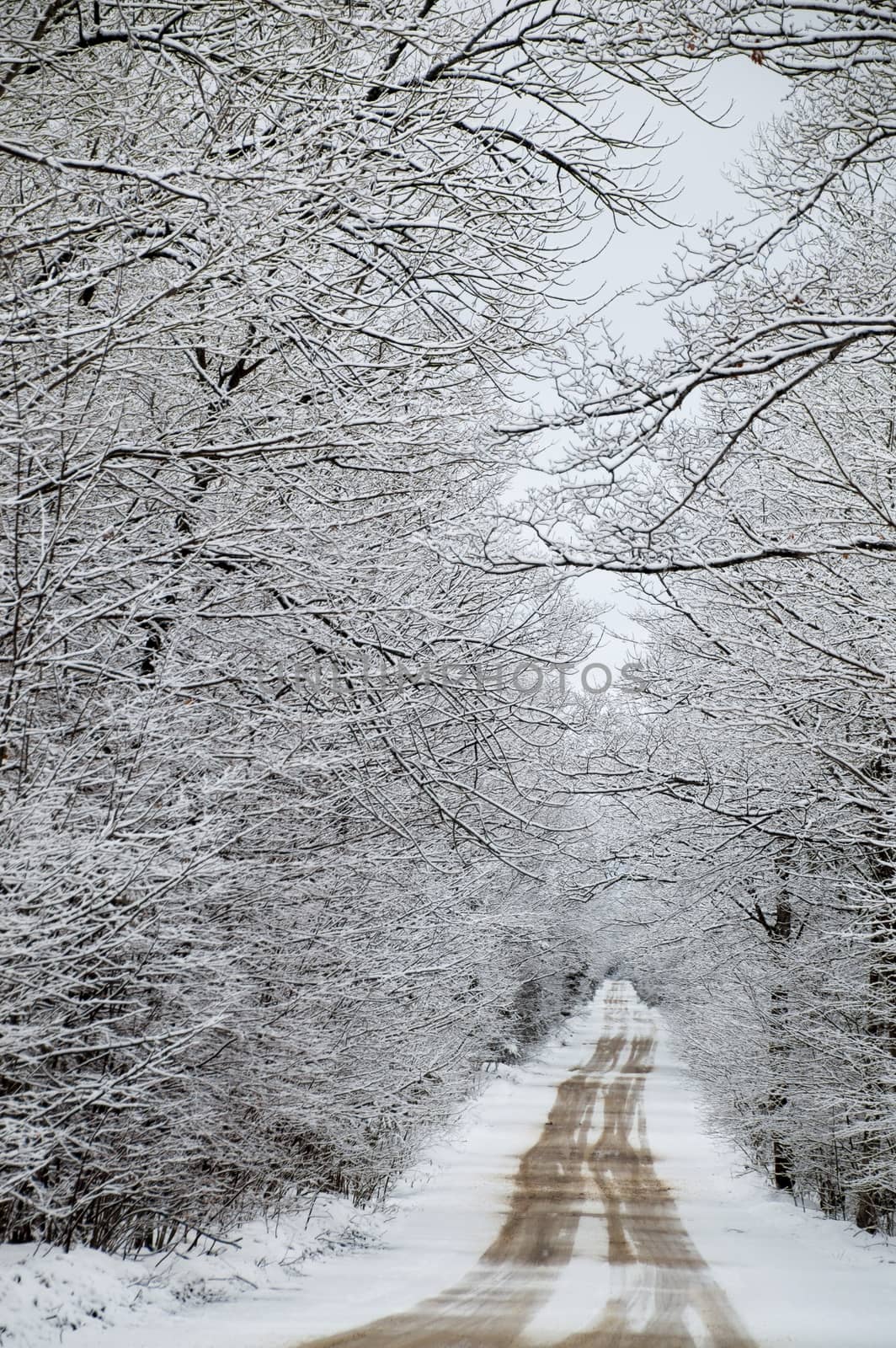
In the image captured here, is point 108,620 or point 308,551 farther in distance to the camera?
point 308,551

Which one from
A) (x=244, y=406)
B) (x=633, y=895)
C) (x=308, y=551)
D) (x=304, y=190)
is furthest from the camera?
(x=633, y=895)

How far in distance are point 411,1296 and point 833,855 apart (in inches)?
218

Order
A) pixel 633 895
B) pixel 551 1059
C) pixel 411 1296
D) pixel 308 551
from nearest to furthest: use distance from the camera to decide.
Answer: pixel 308 551
pixel 411 1296
pixel 633 895
pixel 551 1059

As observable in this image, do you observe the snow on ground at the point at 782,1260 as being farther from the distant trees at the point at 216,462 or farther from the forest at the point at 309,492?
the distant trees at the point at 216,462

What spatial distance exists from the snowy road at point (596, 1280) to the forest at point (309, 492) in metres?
1.91

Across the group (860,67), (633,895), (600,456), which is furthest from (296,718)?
(633,895)

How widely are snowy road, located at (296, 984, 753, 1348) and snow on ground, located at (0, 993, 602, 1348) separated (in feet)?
1.10

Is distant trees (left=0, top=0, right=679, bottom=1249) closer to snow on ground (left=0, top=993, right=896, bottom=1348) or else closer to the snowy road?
snow on ground (left=0, top=993, right=896, bottom=1348)

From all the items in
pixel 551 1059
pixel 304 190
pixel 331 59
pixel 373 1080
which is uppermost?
pixel 331 59

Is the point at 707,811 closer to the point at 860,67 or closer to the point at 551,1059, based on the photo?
the point at 860,67

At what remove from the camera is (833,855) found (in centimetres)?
1078

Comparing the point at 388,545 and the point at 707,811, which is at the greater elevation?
the point at 388,545

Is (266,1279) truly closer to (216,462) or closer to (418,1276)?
(418,1276)

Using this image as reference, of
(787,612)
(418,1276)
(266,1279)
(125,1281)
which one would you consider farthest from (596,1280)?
(787,612)
